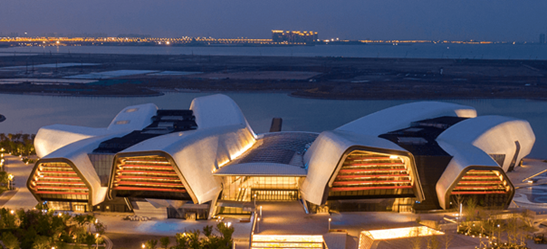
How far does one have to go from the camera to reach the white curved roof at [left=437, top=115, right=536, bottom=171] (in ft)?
129

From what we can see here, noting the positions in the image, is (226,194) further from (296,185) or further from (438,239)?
(438,239)

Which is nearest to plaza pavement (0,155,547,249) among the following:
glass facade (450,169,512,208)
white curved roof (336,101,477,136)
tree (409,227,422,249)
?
tree (409,227,422,249)

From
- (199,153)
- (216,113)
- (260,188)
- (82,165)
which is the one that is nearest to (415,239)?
(260,188)

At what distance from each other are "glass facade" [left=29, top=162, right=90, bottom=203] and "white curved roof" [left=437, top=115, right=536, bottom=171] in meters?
24.0

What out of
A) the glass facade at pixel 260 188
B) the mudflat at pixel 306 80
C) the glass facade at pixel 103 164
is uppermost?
the mudflat at pixel 306 80

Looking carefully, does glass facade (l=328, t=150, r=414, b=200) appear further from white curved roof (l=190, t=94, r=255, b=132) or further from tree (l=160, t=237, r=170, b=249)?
white curved roof (l=190, t=94, r=255, b=132)

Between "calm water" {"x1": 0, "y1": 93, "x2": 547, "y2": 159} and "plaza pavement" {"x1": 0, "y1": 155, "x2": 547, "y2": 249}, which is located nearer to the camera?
"plaza pavement" {"x1": 0, "y1": 155, "x2": 547, "y2": 249}

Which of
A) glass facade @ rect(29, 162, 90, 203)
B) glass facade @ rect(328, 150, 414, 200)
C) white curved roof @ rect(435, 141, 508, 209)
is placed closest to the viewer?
white curved roof @ rect(435, 141, 508, 209)

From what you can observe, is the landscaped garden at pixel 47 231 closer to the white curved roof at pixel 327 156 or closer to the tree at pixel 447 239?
the white curved roof at pixel 327 156

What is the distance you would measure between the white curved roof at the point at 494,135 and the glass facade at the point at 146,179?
18509 mm

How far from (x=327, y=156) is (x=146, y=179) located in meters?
10.9

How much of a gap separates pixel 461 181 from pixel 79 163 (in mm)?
23266

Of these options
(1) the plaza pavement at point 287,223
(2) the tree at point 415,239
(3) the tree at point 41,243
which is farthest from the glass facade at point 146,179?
(2) the tree at point 415,239

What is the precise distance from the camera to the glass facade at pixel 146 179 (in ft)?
103
